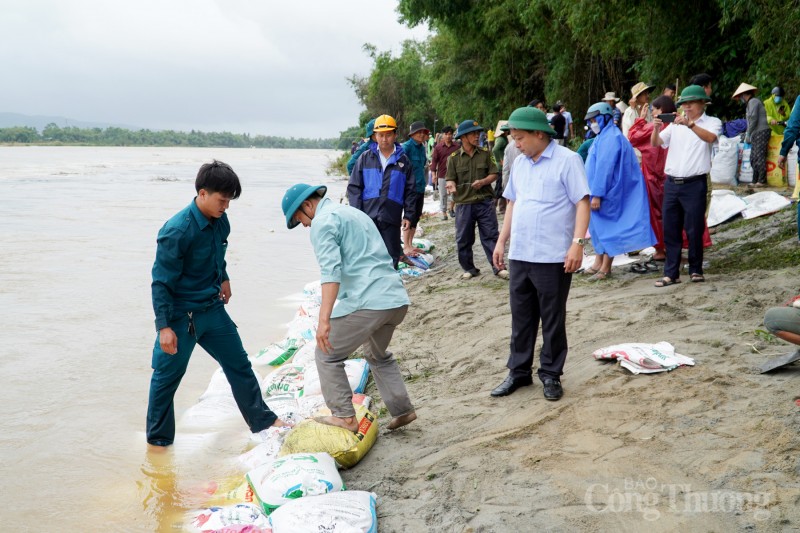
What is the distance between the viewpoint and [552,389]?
441 centimetres

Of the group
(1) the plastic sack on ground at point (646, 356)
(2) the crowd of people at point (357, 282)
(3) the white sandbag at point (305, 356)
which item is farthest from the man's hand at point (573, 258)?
(3) the white sandbag at point (305, 356)

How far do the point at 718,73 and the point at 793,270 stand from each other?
25.1 ft

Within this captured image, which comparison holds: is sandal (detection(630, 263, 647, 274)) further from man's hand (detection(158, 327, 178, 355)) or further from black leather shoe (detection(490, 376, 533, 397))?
man's hand (detection(158, 327, 178, 355))

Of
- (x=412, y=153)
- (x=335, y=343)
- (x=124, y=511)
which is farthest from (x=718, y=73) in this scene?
(x=124, y=511)

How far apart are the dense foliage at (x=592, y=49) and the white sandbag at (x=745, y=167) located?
0.99 metres

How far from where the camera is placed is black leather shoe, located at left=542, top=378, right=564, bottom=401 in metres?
4.38

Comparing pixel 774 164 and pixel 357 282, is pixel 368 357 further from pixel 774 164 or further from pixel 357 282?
pixel 774 164

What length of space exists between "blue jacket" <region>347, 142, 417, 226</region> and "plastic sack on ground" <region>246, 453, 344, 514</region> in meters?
4.23

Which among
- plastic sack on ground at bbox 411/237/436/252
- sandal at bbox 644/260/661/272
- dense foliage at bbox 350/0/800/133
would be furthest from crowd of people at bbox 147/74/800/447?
plastic sack on ground at bbox 411/237/436/252

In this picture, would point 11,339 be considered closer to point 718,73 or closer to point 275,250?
point 275,250

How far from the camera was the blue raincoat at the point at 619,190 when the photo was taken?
23.0 feet

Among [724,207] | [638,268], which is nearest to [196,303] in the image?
[638,268]

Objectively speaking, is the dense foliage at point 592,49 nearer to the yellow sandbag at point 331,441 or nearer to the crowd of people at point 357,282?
the crowd of people at point 357,282

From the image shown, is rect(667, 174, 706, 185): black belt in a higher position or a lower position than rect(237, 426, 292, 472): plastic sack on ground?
higher
